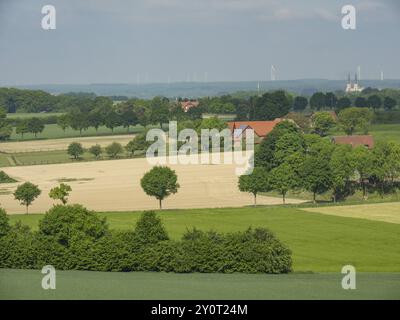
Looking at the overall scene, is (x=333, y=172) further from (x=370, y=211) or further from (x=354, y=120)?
(x=354, y=120)

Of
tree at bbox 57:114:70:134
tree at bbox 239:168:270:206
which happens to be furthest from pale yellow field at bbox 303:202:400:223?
tree at bbox 57:114:70:134

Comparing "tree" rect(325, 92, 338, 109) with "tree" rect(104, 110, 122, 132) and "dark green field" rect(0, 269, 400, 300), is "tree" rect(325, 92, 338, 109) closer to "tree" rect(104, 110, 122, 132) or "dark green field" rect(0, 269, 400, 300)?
"tree" rect(104, 110, 122, 132)

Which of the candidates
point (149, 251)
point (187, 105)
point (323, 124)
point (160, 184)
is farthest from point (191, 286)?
point (187, 105)

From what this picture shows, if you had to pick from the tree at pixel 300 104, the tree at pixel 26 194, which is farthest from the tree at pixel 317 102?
the tree at pixel 26 194

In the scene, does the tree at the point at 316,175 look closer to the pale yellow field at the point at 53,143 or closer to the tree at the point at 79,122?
the pale yellow field at the point at 53,143

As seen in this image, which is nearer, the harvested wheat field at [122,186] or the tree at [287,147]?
the harvested wheat field at [122,186]
